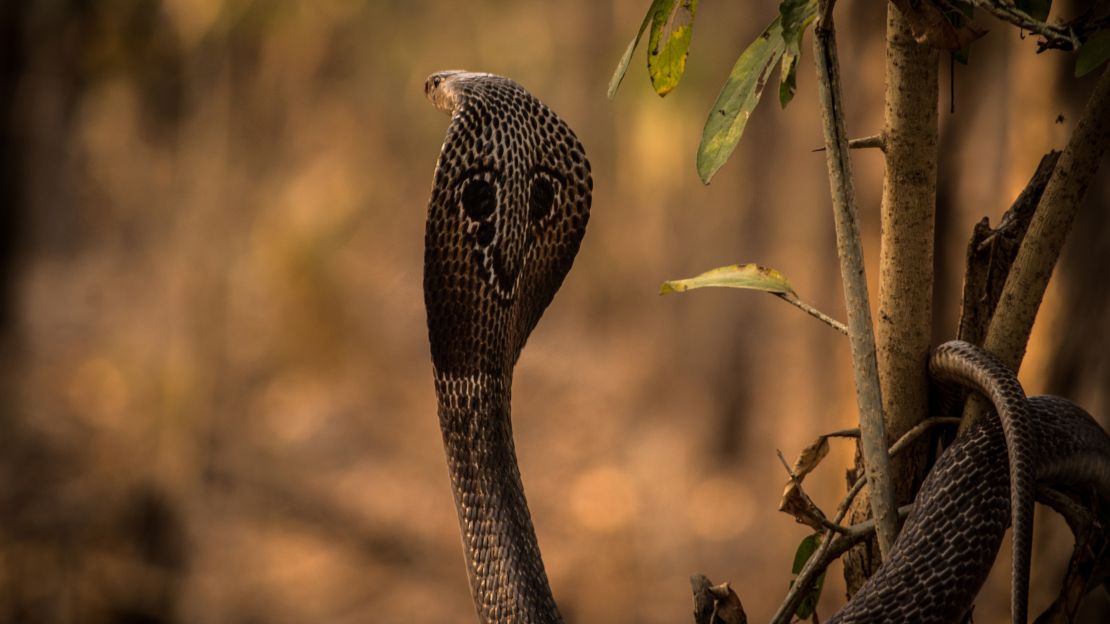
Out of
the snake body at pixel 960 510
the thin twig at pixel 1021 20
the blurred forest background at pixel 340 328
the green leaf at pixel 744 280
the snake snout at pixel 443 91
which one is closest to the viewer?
the thin twig at pixel 1021 20

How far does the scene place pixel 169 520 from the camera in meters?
4.61

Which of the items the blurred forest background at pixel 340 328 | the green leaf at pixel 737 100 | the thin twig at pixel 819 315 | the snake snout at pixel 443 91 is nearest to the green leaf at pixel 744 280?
the thin twig at pixel 819 315

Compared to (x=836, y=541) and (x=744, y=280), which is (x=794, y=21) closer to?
(x=744, y=280)

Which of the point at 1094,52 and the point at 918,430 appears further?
the point at 918,430

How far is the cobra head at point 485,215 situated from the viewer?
1.02 metres

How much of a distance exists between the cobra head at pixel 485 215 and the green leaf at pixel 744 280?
151mm

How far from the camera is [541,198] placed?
1.13 meters

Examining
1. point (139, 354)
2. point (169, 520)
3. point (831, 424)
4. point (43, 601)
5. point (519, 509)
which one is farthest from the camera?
→ point (139, 354)

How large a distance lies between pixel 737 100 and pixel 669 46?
97 mm

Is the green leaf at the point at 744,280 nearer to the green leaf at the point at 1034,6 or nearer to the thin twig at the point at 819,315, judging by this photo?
the thin twig at the point at 819,315

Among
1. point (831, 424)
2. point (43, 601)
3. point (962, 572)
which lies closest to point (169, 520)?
point (43, 601)

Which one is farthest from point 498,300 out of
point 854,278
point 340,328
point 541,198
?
point 340,328

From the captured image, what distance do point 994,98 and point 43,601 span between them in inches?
143

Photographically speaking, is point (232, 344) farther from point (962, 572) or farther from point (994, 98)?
point (962, 572)
